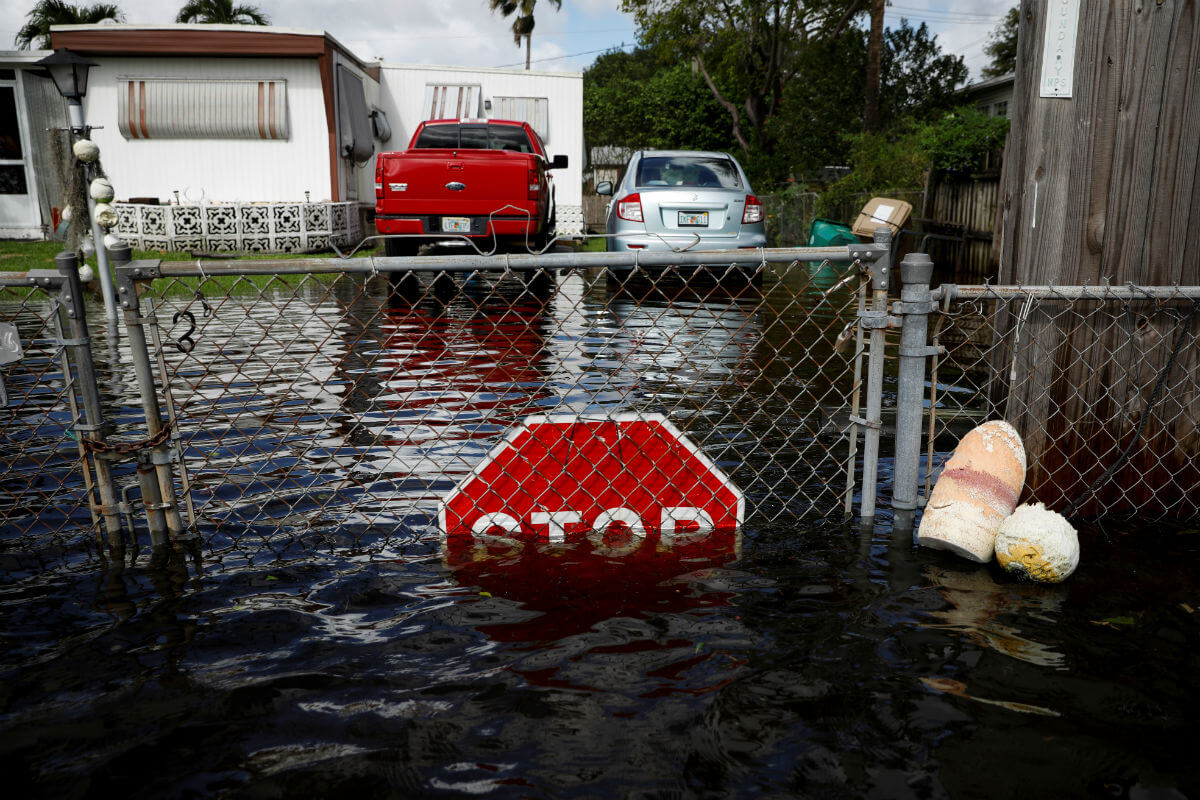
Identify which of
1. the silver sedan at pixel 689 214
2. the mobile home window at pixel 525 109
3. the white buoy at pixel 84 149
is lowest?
the silver sedan at pixel 689 214

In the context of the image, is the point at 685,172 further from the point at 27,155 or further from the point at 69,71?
the point at 27,155

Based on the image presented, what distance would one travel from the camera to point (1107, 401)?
12.3ft

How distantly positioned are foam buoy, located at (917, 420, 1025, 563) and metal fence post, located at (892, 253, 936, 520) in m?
0.14

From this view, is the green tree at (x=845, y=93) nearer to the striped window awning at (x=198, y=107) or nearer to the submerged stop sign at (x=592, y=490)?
the striped window awning at (x=198, y=107)

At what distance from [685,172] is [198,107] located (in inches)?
448

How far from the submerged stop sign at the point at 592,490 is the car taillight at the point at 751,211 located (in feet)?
26.6

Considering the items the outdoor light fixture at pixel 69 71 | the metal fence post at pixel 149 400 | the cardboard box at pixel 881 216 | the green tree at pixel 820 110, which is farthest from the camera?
the green tree at pixel 820 110

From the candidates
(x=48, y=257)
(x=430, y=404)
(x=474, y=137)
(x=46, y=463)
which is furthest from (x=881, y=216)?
(x=48, y=257)

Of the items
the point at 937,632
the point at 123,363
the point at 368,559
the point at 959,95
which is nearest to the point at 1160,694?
the point at 937,632

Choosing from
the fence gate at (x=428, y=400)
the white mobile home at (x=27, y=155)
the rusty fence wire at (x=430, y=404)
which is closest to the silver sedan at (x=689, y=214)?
the rusty fence wire at (x=430, y=404)

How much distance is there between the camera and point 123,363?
719 cm

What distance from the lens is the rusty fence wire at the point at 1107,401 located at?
3656 millimetres

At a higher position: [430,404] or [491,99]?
[491,99]

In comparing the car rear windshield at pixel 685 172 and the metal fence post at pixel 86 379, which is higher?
the car rear windshield at pixel 685 172
